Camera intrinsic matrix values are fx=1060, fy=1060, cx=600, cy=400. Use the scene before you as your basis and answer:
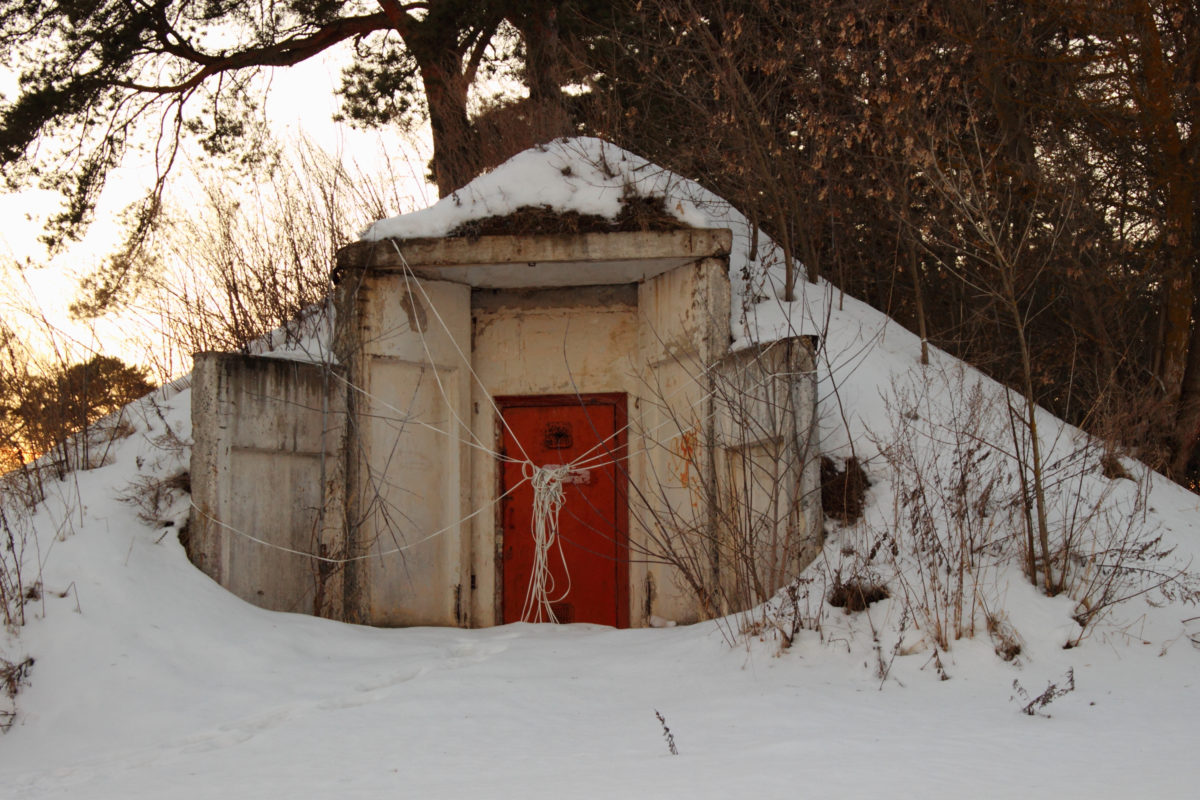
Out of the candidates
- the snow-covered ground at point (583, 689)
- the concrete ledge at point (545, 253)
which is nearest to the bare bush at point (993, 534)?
the snow-covered ground at point (583, 689)

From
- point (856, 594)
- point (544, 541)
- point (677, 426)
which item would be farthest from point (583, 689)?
point (544, 541)

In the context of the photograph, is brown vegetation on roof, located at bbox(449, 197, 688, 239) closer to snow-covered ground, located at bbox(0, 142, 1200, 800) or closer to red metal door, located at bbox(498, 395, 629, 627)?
snow-covered ground, located at bbox(0, 142, 1200, 800)

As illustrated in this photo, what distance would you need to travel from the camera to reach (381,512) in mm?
7684

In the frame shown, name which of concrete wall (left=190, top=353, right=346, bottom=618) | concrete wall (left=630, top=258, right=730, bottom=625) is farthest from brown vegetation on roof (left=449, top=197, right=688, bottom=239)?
concrete wall (left=190, top=353, right=346, bottom=618)

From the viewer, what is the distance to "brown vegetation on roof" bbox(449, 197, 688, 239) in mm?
7609

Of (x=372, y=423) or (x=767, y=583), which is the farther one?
(x=372, y=423)

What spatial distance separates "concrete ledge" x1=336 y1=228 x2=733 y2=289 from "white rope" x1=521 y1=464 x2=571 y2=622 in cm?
150

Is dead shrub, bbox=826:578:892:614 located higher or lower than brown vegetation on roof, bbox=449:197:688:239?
lower

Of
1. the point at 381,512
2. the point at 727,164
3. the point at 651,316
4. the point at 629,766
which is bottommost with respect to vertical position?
the point at 629,766

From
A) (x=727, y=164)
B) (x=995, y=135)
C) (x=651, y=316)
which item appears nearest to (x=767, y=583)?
(x=651, y=316)

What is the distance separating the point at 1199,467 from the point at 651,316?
6.03m

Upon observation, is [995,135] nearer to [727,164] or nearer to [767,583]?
[727,164]

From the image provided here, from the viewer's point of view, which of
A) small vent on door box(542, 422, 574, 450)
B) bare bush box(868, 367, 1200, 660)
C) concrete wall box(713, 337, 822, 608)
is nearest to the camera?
bare bush box(868, 367, 1200, 660)

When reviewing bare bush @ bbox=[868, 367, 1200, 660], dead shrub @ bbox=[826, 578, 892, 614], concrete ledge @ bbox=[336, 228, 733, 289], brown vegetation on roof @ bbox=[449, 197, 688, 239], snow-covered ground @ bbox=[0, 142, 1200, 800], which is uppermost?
brown vegetation on roof @ bbox=[449, 197, 688, 239]
